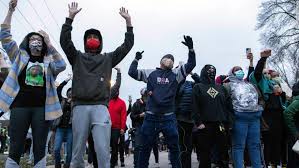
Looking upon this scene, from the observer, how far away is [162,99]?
8266 mm

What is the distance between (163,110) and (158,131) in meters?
0.41

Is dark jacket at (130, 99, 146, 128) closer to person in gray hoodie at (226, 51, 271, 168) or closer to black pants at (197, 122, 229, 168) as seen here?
person in gray hoodie at (226, 51, 271, 168)

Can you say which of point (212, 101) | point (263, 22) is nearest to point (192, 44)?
point (212, 101)

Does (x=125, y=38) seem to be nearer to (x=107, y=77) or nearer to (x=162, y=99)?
(x=107, y=77)

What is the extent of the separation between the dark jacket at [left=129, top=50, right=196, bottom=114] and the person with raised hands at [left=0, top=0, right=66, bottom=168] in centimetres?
201

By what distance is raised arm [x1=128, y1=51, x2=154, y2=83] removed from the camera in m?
8.75

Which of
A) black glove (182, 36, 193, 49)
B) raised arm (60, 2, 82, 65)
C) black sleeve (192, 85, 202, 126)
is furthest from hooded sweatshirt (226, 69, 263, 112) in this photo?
raised arm (60, 2, 82, 65)

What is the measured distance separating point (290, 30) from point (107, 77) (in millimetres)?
32548

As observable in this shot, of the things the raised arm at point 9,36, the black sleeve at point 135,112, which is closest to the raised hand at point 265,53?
the raised arm at point 9,36

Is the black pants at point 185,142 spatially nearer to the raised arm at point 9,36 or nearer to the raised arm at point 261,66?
the raised arm at point 261,66

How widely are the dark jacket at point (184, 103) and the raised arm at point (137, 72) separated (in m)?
1.50

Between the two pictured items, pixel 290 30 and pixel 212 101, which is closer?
pixel 212 101

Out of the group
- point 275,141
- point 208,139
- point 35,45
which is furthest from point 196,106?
point 35,45

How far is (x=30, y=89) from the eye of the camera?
669 cm
